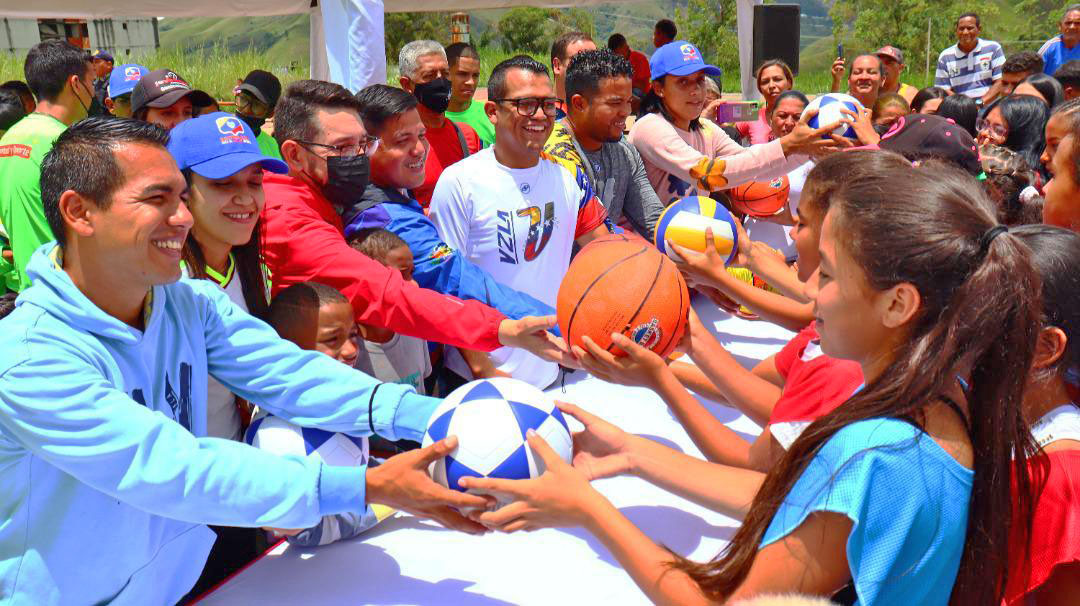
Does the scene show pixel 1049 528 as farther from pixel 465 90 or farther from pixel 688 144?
pixel 465 90

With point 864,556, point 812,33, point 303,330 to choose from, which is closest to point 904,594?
point 864,556

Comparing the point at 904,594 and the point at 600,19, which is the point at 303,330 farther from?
the point at 600,19

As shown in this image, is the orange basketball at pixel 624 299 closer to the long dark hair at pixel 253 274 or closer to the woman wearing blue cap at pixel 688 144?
the long dark hair at pixel 253 274

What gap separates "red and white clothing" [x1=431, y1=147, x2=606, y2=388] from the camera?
4035mm

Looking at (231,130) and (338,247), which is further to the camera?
(338,247)

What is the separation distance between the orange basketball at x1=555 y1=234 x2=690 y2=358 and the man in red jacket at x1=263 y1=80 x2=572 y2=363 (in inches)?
14.5

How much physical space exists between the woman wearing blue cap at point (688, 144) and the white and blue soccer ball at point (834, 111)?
7 cm

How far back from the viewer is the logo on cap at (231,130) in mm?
3035

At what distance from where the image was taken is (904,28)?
3994cm

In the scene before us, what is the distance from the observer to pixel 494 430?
2387mm

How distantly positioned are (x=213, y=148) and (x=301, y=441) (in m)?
1.12

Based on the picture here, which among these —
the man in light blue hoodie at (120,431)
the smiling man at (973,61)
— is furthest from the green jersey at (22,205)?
the smiling man at (973,61)

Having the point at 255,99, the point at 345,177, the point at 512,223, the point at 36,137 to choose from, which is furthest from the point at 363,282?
the point at 255,99

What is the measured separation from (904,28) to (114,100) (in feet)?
134
